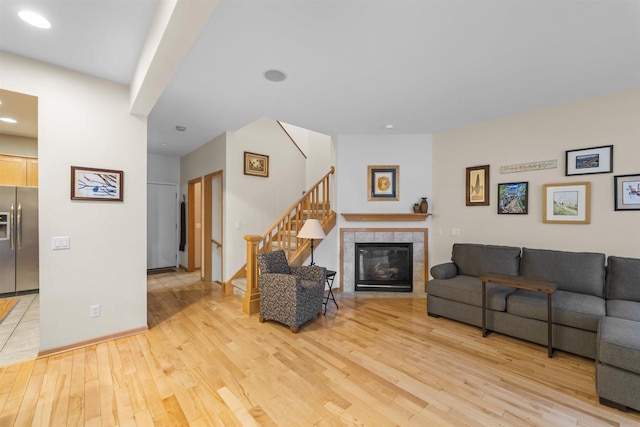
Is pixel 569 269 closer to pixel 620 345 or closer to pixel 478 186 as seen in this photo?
pixel 620 345

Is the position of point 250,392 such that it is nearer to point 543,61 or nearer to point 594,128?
point 543,61

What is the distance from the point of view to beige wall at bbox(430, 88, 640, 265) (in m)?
2.94

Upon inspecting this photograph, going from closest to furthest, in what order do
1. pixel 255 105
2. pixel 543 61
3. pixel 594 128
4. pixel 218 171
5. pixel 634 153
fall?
pixel 543 61 < pixel 634 153 < pixel 594 128 < pixel 255 105 < pixel 218 171

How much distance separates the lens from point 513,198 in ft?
12.1

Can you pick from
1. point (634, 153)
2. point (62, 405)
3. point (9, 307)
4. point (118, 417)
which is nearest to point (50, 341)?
point (62, 405)

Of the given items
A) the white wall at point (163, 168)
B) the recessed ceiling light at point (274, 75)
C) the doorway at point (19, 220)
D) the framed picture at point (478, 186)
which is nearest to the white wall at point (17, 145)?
the doorway at point (19, 220)

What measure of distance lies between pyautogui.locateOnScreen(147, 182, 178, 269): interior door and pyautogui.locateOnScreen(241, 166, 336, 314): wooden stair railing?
2.80 metres

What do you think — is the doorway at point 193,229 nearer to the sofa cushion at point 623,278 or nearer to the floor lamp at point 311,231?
the floor lamp at point 311,231

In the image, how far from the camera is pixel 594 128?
10.2 feet

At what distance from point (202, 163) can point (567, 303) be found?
5664 millimetres

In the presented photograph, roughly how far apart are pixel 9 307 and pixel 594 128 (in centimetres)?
754

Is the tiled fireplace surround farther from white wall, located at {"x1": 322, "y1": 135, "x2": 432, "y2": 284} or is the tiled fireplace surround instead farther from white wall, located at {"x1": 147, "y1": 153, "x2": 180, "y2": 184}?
white wall, located at {"x1": 147, "y1": 153, "x2": 180, "y2": 184}

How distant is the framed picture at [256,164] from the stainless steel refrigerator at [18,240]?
3133mm

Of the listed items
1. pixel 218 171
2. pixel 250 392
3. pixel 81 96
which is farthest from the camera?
pixel 218 171
